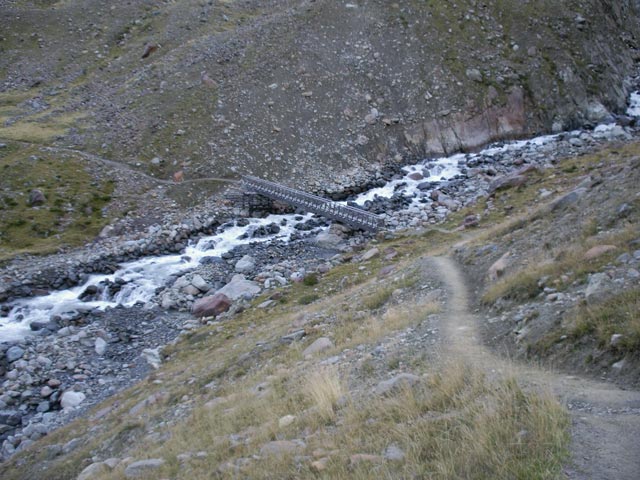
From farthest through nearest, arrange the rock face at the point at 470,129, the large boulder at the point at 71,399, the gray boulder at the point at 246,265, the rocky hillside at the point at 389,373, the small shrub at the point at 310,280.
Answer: the rock face at the point at 470,129
the gray boulder at the point at 246,265
the small shrub at the point at 310,280
the large boulder at the point at 71,399
the rocky hillside at the point at 389,373

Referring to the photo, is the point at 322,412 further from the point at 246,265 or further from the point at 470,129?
the point at 470,129

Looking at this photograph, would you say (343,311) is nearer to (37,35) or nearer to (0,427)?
(0,427)

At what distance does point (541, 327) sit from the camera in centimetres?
944

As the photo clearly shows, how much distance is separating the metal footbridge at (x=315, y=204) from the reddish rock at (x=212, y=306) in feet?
36.0

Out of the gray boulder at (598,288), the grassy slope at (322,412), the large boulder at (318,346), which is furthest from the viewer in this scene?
the large boulder at (318,346)

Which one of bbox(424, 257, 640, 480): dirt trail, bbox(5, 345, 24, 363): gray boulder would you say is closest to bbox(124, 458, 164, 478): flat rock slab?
bbox(424, 257, 640, 480): dirt trail

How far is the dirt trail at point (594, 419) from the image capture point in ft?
16.5

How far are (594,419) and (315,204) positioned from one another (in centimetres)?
2969

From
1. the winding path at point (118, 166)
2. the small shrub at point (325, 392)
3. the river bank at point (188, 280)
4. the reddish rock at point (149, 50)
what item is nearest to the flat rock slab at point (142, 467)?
the small shrub at point (325, 392)

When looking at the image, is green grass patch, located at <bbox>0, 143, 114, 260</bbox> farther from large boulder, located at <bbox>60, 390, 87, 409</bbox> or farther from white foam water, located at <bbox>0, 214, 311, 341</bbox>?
large boulder, located at <bbox>60, 390, 87, 409</bbox>

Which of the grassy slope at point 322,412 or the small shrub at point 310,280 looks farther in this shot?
the small shrub at point 310,280

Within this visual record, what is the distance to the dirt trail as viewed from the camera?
5027 mm

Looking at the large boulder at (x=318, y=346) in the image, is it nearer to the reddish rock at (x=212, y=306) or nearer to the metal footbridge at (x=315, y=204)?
the reddish rock at (x=212, y=306)

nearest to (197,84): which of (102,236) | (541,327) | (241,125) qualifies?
(241,125)
